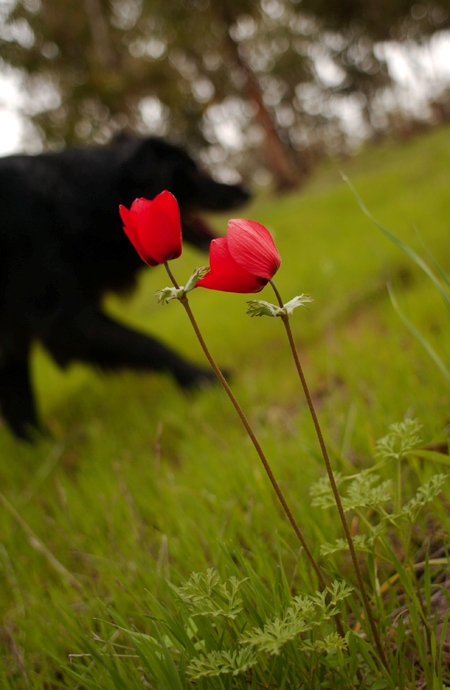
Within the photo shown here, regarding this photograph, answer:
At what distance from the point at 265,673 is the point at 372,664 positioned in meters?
0.13

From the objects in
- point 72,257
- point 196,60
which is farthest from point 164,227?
point 196,60

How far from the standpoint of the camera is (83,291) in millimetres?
2568

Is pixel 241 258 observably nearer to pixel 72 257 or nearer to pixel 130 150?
pixel 72 257

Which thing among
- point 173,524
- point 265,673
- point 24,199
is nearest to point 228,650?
point 265,673

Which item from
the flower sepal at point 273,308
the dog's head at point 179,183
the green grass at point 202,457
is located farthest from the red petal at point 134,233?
the dog's head at point 179,183

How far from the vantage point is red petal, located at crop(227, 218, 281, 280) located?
0.50 metres

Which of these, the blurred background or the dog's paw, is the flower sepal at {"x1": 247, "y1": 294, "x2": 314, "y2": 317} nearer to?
the dog's paw

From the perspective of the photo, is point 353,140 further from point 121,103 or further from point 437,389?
point 437,389

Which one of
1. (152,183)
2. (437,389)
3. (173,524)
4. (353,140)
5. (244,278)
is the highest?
(353,140)

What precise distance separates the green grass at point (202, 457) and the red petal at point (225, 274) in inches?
13.4

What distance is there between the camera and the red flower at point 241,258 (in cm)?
50

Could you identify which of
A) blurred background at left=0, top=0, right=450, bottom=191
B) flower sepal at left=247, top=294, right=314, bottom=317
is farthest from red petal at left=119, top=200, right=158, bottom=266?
blurred background at left=0, top=0, right=450, bottom=191

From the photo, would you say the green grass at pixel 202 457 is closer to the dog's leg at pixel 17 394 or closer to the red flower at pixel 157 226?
the dog's leg at pixel 17 394

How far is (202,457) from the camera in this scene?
1.48 m
